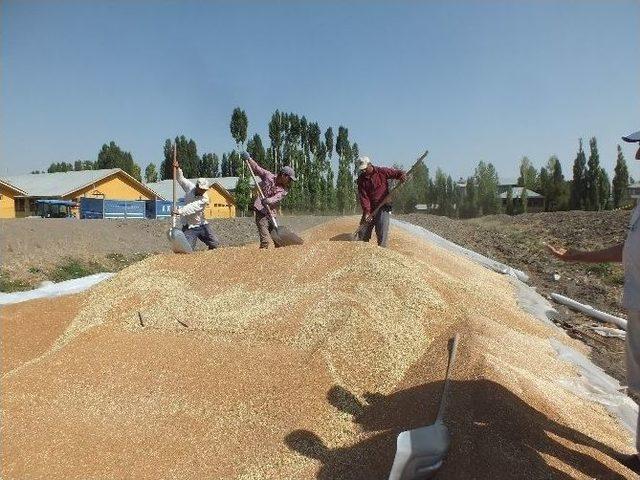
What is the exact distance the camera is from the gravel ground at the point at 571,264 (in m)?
4.99

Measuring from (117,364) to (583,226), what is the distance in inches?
551

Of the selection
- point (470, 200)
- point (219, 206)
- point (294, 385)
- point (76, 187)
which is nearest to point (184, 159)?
point (219, 206)

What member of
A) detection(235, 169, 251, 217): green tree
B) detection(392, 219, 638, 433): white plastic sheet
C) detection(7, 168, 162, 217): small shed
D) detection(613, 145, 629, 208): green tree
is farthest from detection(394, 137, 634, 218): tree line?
detection(392, 219, 638, 433): white plastic sheet

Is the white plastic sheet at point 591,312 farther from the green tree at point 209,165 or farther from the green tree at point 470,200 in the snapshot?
the green tree at point 209,165

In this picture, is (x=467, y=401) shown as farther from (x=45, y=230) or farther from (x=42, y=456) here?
(x=45, y=230)

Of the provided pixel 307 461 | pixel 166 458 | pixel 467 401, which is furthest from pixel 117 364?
pixel 467 401

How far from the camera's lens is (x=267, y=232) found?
627 centimetres

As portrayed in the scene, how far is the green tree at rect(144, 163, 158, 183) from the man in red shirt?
1746 inches

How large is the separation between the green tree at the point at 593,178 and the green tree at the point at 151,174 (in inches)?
1407

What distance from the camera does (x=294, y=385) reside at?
2975 mm

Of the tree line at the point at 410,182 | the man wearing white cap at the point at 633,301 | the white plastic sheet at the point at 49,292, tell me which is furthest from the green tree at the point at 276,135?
the man wearing white cap at the point at 633,301

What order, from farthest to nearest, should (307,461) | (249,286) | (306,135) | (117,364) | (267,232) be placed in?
(306,135) < (267,232) < (249,286) < (117,364) < (307,461)

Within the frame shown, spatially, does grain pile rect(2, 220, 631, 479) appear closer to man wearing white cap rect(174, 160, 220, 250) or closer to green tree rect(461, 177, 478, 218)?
man wearing white cap rect(174, 160, 220, 250)

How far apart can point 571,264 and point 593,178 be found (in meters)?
23.0
